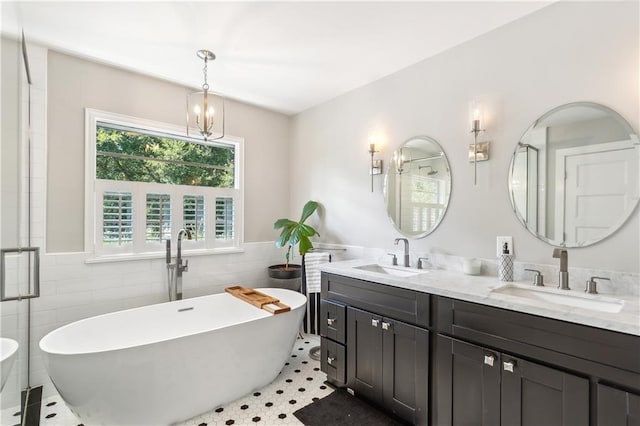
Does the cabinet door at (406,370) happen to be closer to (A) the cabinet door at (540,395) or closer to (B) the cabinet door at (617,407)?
(A) the cabinet door at (540,395)

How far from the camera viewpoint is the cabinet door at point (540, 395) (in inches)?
49.8

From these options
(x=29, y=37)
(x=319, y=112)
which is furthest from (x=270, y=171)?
(x=29, y=37)

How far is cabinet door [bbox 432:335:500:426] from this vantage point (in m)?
1.51

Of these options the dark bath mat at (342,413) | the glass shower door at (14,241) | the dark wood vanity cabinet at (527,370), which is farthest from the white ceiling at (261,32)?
the dark bath mat at (342,413)

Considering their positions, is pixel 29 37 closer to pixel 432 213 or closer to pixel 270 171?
pixel 270 171

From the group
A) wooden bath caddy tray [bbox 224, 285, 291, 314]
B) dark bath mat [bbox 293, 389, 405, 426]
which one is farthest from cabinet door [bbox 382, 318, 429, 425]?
wooden bath caddy tray [bbox 224, 285, 291, 314]

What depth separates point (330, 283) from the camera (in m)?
2.40

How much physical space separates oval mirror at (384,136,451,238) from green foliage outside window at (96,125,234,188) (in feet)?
6.33

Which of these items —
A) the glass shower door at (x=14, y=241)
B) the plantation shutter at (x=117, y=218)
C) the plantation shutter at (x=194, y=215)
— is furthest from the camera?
the plantation shutter at (x=194, y=215)

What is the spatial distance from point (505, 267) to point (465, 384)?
30.2 inches

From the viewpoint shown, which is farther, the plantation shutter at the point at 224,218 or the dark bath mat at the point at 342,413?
the plantation shutter at the point at 224,218

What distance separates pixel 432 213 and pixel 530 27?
1375mm

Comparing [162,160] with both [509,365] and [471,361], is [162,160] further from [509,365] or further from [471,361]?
[509,365]

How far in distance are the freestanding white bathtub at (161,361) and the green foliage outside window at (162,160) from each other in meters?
1.39
